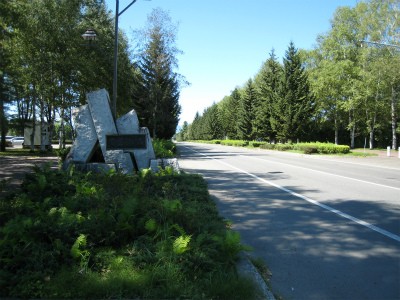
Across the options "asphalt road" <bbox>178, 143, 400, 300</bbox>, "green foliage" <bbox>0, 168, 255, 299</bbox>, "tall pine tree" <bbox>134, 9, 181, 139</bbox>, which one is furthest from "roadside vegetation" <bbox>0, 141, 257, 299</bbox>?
"tall pine tree" <bbox>134, 9, 181, 139</bbox>

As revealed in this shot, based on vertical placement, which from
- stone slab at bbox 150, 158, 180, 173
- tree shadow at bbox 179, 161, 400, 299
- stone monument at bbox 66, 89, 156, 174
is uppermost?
stone monument at bbox 66, 89, 156, 174

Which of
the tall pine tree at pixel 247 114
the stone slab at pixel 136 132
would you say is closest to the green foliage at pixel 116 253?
the stone slab at pixel 136 132

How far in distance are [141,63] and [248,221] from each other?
3417 cm

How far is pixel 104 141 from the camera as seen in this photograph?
38.2 ft

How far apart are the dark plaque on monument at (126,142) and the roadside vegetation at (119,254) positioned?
6.40m

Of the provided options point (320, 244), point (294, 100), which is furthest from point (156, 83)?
point (320, 244)

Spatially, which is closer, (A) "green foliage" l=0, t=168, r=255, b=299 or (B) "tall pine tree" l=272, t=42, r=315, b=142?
(A) "green foliage" l=0, t=168, r=255, b=299

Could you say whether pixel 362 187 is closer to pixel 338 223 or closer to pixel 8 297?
pixel 338 223

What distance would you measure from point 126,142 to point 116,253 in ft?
27.1

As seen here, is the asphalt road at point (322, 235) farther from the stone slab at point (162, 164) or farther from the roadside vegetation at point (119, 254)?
the stone slab at point (162, 164)

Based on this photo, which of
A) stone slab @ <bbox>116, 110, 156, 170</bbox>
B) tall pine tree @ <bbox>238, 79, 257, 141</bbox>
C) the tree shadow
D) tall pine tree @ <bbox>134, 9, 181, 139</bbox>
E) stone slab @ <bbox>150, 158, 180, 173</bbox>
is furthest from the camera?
tall pine tree @ <bbox>238, 79, 257, 141</bbox>

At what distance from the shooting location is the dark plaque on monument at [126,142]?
11.7 meters

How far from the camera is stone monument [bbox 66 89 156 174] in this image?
1160cm

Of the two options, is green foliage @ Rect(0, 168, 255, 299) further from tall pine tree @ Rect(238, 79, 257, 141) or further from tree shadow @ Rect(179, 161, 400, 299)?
tall pine tree @ Rect(238, 79, 257, 141)
